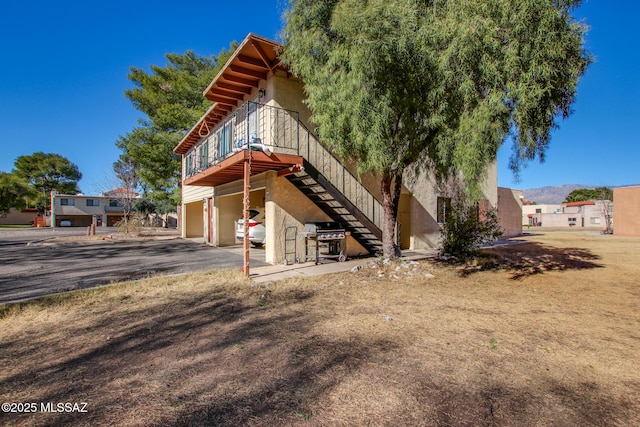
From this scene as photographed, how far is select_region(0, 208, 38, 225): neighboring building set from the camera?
47.6 m

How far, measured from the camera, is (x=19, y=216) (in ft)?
166

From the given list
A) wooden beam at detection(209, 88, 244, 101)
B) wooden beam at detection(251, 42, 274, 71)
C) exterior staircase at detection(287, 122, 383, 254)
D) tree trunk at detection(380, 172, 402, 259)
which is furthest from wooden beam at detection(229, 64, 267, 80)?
tree trunk at detection(380, 172, 402, 259)

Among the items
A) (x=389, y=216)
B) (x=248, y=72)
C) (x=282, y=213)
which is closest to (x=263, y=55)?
(x=248, y=72)

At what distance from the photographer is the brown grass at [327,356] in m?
2.65

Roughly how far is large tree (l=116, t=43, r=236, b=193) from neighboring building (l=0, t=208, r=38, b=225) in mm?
37815

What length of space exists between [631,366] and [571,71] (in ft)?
16.2

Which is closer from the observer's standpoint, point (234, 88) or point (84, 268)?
point (84, 268)

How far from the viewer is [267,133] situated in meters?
9.34

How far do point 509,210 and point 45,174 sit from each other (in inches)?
2588

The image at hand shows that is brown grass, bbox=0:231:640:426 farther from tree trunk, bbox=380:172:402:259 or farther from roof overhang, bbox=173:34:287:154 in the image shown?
roof overhang, bbox=173:34:287:154

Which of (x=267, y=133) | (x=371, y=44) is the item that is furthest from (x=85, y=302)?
(x=371, y=44)

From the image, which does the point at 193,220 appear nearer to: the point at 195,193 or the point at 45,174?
the point at 195,193

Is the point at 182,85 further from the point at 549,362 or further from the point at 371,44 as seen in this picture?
the point at 549,362

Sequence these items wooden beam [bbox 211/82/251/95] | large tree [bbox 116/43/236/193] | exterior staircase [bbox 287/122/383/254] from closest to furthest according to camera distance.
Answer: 1. exterior staircase [bbox 287/122/383/254]
2. wooden beam [bbox 211/82/251/95]
3. large tree [bbox 116/43/236/193]
